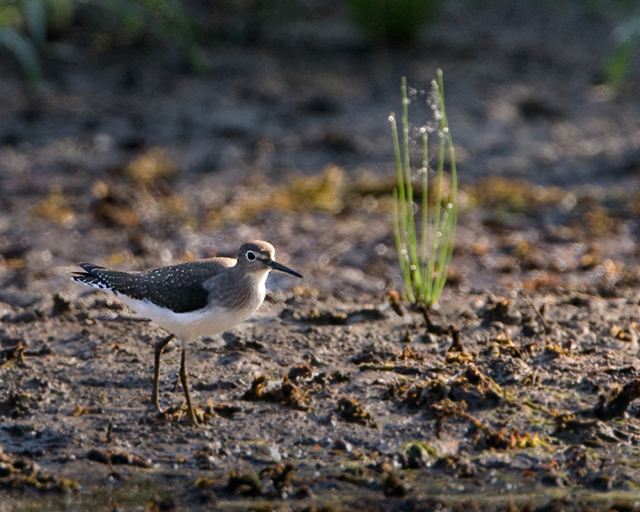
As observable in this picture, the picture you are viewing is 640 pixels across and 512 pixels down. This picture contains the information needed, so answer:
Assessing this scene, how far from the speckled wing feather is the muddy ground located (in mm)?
531

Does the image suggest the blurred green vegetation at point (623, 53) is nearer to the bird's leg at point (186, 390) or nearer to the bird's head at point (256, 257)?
the bird's head at point (256, 257)

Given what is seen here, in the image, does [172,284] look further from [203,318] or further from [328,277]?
[328,277]

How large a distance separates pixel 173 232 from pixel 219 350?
2.66 metres

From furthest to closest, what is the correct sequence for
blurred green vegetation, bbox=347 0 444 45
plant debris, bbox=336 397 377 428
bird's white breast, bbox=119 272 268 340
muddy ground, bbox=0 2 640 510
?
blurred green vegetation, bbox=347 0 444 45, plant debris, bbox=336 397 377 428, bird's white breast, bbox=119 272 268 340, muddy ground, bbox=0 2 640 510

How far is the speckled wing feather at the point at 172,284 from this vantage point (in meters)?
6.45

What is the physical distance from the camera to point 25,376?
7.06 meters

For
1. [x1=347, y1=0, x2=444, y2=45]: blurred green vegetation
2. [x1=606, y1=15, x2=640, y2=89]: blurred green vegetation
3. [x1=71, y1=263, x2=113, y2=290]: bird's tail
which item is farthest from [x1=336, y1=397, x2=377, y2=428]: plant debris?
[x1=347, y1=0, x2=444, y2=45]: blurred green vegetation

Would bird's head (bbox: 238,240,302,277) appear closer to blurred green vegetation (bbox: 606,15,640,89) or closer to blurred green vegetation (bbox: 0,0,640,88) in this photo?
blurred green vegetation (bbox: 606,15,640,89)

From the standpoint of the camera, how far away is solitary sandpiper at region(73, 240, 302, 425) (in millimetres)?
6391

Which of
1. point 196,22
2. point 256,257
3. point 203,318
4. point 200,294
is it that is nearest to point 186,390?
point 203,318

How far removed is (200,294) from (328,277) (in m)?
2.69

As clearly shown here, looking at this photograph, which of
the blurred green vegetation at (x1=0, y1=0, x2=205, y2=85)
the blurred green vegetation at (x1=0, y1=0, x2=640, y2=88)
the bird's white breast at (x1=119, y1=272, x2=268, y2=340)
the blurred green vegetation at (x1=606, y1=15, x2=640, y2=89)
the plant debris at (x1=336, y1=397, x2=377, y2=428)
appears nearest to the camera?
the bird's white breast at (x1=119, y1=272, x2=268, y2=340)

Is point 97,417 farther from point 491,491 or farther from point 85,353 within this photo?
point 491,491

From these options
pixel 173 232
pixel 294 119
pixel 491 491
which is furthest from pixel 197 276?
pixel 294 119
